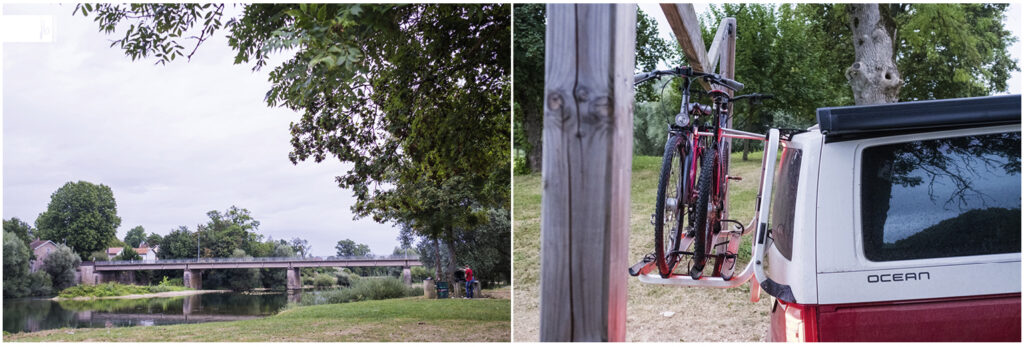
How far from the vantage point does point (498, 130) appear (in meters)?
7.82

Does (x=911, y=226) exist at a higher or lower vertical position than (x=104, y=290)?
higher

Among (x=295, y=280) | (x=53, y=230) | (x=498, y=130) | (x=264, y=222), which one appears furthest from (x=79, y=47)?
(x=498, y=130)

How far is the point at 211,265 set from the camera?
10.1 meters

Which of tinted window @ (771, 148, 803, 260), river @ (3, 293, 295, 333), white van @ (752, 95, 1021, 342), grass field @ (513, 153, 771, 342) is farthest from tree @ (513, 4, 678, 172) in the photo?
white van @ (752, 95, 1021, 342)

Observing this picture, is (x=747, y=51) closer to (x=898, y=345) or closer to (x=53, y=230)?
(x=53, y=230)

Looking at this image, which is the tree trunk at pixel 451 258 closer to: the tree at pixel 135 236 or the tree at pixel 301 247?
the tree at pixel 301 247

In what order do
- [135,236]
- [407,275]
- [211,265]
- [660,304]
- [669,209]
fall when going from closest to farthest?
[669,209] < [660,304] < [135,236] < [211,265] < [407,275]

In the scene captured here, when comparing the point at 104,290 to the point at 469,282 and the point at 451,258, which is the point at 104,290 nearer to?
the point at 451,258

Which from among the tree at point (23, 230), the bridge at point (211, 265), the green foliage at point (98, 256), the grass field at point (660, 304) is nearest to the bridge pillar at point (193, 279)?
the bridge at point (211, 265)

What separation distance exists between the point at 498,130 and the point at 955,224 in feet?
20.2

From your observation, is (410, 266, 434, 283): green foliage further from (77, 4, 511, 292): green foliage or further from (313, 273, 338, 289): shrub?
(77, 4, 511, 292): green foliage

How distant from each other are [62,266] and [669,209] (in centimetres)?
899

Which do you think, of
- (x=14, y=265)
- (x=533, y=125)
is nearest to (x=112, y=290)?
(x=14, y=265)

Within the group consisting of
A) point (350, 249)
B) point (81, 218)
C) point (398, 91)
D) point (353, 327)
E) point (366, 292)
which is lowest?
point (353, 327)
